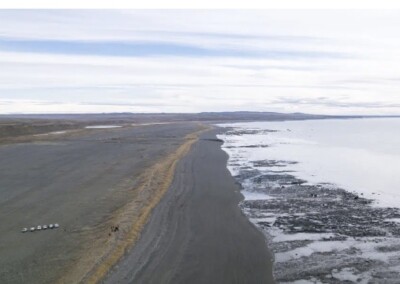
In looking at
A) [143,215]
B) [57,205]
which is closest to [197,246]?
[143,215]

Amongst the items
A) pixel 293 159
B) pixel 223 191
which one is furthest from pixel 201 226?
pixel 293 159

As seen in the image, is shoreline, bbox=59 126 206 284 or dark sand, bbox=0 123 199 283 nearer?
shoreline, bbox=59 126 206 284

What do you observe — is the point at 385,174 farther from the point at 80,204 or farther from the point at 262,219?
the point at 80,204

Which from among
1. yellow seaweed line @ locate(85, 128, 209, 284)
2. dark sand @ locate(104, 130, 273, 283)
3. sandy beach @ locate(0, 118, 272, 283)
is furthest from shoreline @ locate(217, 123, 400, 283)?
yellow seaweed line @ locate(85, 128, 209, 284)

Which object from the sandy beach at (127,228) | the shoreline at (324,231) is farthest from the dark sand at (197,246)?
the shoreline at (324,231)

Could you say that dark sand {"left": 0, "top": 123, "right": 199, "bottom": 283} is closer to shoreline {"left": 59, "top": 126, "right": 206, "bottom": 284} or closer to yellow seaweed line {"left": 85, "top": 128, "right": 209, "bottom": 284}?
shoreline {"left": 59, "top": 126, "right": 206, "bottom": 284}

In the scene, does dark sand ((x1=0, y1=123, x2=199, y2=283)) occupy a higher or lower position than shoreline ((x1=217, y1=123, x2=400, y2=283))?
lower

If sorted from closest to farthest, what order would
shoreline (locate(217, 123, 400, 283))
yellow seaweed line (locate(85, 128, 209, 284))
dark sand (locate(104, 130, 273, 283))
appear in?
1. yellow seaweed line (locate(85, 128, 209, 284))
2. dark sand (locate(104, 130, 273, 283))
3. shoreline (locate(217, 123, 400, 283))

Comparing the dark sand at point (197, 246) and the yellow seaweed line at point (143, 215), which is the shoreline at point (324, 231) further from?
the yellow seaweed line at point (143, 215)
